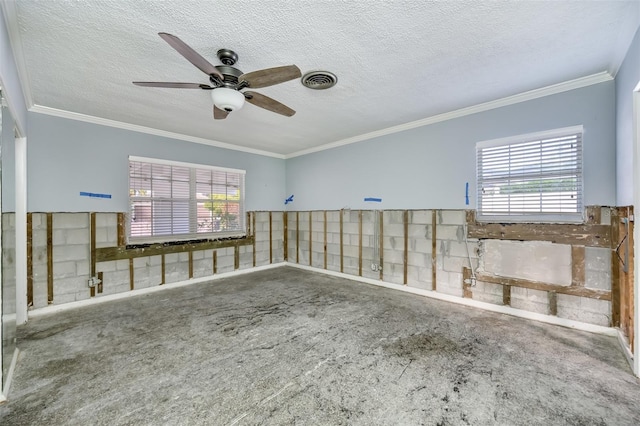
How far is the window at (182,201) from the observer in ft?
14.9

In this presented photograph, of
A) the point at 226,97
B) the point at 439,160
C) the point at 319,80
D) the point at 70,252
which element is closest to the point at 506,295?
the point at 439,160

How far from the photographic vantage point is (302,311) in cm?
361

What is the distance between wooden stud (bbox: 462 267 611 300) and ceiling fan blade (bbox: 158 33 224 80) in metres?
3.93

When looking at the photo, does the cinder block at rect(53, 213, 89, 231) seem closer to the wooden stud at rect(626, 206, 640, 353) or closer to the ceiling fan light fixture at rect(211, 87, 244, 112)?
the ceiling fan light fixture at rect(211, 87, 244, 112)

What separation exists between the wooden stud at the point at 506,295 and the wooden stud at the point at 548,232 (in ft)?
2.11

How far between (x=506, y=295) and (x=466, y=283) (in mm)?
480

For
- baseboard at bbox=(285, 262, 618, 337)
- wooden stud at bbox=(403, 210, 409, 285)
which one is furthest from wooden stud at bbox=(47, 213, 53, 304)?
wooden stud at bbox=(403, 210, 409, 285)

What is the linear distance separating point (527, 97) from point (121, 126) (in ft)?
18.9

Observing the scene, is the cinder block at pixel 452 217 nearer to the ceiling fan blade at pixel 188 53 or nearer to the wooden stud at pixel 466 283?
the wooden stud at pixel 466 283

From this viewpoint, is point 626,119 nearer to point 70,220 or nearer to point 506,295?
point 506,295

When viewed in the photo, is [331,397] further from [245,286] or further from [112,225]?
[112,225]

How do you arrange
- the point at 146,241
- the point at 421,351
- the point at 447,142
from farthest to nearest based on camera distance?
the point at 146,241 → the point at 447,142 → the point at 421,351

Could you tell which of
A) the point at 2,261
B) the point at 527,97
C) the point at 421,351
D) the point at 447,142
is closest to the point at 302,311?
the point at 421,351

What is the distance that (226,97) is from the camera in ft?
8.17
